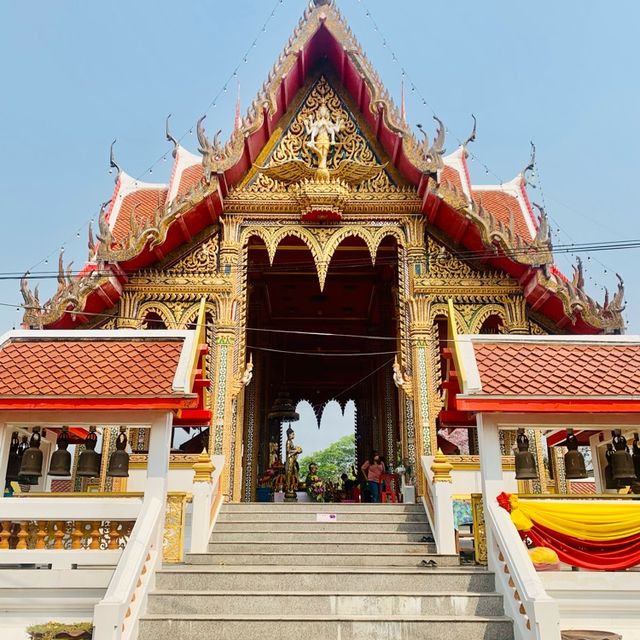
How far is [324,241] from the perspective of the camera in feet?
31.6

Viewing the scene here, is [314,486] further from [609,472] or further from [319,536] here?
[609,472]

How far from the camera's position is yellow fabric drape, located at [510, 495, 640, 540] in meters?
4.91

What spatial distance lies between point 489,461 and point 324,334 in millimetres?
4779

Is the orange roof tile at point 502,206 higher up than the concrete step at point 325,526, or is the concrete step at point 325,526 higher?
the orange roof tile at point 502,206

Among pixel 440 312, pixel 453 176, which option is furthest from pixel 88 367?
pixel 453 176

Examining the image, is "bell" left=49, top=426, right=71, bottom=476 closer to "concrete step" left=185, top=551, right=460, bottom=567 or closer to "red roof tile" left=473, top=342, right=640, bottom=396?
"concrete step" left=185, top=551, right=460, bottom=567

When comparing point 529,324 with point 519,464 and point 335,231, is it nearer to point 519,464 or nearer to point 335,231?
point 335,231

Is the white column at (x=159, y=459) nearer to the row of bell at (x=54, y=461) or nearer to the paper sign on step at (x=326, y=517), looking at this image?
the row of bell at (x=54, y=461)

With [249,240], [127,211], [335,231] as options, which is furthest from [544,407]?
[127,211]

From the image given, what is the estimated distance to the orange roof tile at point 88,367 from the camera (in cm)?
518

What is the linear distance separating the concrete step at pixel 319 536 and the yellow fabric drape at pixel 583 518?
2.08 meters

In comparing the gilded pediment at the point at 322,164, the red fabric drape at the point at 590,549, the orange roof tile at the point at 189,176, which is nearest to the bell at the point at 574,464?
the red fabric drape at the point at 590,549

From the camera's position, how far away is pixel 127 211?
11305 mm

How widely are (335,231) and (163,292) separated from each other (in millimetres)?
2500
